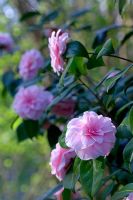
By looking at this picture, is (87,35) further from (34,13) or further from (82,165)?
(82,165)

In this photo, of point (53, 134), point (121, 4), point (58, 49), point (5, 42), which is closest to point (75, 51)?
point (58, 49)

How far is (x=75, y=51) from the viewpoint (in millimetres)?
1027

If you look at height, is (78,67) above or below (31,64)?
above

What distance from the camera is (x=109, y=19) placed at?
307 centimetres

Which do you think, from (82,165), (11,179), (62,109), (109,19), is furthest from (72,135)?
(11,179)

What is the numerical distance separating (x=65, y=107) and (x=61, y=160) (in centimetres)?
48

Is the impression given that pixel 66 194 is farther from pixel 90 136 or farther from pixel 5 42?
pixel 5 42

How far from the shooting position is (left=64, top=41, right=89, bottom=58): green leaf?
3.37 ft

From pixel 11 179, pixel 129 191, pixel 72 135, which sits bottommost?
pixel 11 179

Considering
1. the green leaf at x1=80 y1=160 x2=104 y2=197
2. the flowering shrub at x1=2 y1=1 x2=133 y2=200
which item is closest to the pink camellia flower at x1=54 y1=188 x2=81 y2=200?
the flowering shrub at x1=2 y1=1 x2=133 y2=200

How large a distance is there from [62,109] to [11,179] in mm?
2928

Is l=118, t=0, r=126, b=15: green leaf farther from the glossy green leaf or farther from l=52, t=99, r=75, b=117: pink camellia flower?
l=52, t=99, r=75, b=117: pink camellia flower

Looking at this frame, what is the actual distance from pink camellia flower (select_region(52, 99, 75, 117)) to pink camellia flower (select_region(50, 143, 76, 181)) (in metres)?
0.46

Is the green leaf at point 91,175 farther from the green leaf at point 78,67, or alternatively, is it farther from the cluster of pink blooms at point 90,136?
the green leaf at point 78,67
